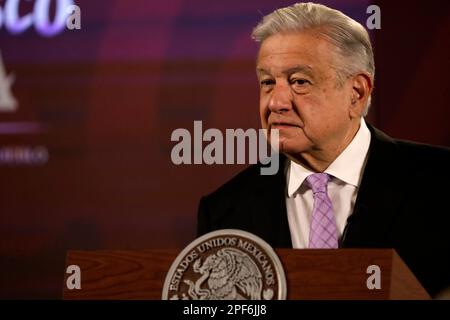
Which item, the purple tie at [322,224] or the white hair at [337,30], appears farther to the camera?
the white hair at [337,30]

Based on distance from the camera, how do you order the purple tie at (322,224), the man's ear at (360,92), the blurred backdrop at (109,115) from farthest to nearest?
the blurred backdrop at (109,115) → the man's ear at (360,92) → the purple tie at (322,224)

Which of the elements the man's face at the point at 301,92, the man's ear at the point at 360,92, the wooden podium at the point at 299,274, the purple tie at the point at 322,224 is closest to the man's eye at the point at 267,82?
the man's face at the point at 301,92

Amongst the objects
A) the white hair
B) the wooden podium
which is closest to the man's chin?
the white hair

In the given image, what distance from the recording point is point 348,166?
2.52 metres

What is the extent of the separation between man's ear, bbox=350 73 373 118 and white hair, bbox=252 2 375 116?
21mm

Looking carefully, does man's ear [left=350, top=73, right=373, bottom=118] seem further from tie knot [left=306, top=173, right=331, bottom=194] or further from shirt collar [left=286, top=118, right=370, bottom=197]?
tie knot [left=306, top=173, right=331, bottom=194]

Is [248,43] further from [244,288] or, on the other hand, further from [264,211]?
[244,288]

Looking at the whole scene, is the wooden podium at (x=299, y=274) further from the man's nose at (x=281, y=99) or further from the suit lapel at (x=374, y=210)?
the man's nose at (x=281, y=99)

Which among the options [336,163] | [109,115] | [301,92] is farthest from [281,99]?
[109,115]

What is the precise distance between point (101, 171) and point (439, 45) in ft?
3.97

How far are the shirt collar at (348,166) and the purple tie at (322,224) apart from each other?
4.4 inches

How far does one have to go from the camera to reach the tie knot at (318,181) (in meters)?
2.42
